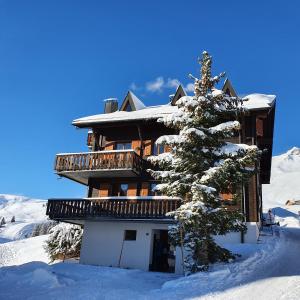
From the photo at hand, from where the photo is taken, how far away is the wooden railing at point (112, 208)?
22.7m

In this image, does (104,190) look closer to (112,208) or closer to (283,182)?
(112,208)

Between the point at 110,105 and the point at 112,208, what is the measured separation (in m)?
10.4

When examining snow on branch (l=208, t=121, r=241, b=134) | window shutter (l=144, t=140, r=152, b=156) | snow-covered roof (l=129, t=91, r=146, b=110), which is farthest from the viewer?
snow-covered roof (l=129, t=91, r=146, b=110)

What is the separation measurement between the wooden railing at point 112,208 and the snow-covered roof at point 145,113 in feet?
18.2

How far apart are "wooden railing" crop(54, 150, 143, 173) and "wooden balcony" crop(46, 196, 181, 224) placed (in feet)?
6.60

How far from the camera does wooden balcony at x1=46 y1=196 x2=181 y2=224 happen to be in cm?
2272

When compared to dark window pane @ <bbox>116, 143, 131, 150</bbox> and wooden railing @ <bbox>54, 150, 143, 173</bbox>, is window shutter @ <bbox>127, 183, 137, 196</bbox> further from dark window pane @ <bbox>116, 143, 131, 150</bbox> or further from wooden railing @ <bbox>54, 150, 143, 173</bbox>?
dark window pane @ <bbox>116, 143, 131, 150</bbox>

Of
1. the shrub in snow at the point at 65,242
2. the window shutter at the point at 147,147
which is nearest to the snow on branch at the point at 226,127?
the window shutter at the point at 147,147

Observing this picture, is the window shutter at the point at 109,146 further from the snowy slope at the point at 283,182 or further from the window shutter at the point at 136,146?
the snowy slope at the point at 283,182

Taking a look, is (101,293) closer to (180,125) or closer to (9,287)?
(9,287)

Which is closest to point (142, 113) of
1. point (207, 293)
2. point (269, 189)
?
point (207, 293)

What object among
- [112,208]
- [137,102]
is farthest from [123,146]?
[112,208]

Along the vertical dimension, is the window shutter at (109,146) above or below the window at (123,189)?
above

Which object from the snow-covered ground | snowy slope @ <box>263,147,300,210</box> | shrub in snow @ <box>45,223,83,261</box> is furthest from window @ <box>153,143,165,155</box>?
snowy slope @ <box>263,147,300,210</box>
